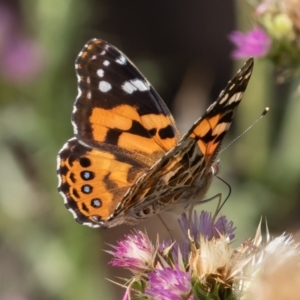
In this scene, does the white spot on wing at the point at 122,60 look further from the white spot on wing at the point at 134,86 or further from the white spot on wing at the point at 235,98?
the white spot on wing at the point at 235,98

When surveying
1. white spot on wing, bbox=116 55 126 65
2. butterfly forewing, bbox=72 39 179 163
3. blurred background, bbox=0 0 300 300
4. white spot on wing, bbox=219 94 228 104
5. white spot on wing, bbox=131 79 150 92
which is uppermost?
white spot on wing, bbox=219 94 228 104

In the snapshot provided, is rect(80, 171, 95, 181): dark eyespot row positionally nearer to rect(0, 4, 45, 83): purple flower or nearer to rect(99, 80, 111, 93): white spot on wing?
rect(99, 80, 111, 93): white spot on wing

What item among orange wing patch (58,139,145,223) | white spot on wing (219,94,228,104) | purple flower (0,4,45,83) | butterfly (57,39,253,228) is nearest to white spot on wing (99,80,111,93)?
butterfly (57,39,253,228)

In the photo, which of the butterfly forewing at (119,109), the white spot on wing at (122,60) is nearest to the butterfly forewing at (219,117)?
the butterfly forewing at (119,109)

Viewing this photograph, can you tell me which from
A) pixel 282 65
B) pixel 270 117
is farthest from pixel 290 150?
pixel 282 65

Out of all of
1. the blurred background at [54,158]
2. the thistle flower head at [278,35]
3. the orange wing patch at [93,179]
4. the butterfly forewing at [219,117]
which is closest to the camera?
the butterfly forewing at [219,117]

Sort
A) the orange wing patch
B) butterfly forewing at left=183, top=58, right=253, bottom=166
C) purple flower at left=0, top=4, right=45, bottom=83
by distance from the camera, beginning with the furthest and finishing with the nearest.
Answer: purple flower at left=0, top=4, right=45, bottom=83, the orange wing patch, butterfly forewing at left=183, top=58, right=253, bottom=166

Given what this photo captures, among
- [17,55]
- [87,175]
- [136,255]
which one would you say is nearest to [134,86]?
[87,175]

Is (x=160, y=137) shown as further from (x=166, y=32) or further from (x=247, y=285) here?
(x=166, y=32)
